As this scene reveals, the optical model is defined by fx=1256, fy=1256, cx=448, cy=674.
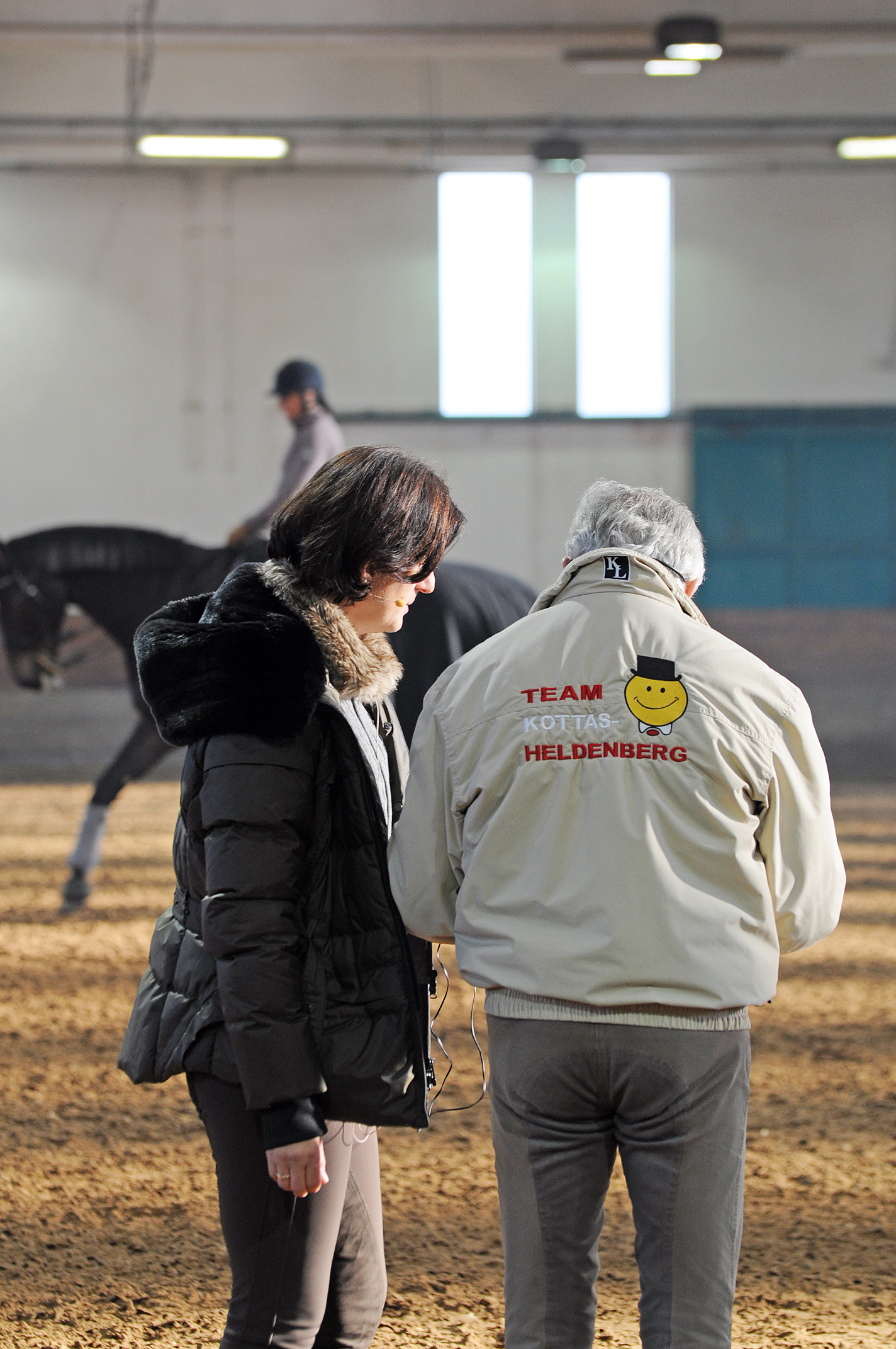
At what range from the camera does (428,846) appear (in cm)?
141

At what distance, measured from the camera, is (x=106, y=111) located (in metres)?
11.5

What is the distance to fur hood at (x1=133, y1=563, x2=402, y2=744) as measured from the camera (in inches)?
53.2

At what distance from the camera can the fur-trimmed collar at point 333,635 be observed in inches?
56.6

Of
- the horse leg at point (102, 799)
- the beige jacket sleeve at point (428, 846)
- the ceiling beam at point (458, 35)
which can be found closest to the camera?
the beige jacket sleeve at point (428, 846)

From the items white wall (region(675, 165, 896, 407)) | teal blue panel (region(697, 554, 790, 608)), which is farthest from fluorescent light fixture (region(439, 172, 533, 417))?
teal blue panel (region(697, 554, 790, 608))

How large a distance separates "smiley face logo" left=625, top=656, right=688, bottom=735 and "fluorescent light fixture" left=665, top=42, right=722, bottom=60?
7912mm

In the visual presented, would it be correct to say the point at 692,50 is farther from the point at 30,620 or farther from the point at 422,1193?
the point at 422,1193

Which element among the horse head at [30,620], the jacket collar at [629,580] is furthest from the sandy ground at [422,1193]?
the horse head at [30,620]

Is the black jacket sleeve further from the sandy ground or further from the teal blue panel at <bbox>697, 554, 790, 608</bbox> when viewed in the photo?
the teal blue panel at <bbox>697, 554, 790, 608</bbox>

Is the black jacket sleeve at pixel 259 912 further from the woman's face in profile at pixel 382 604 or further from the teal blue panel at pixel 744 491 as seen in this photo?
the teal blue panel at pixel 744 491

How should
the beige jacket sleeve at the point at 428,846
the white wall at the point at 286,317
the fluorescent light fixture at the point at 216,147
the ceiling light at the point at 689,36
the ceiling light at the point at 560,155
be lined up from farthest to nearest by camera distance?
the white wall at the point at 286,317 → the ceiling light at the point at 560,155 → the fluorescent light fixture at the point at 216,147 → the ceiling light at the point at 689,36 → the beige jacket sleeve at the point at 428,846

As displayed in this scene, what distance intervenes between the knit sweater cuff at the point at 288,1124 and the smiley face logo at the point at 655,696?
54 cm

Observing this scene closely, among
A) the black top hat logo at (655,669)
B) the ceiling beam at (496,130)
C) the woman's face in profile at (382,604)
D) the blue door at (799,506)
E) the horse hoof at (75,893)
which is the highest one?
the ceiling beam at (496,130)

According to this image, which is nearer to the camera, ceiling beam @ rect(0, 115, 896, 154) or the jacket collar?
the jacket collar
